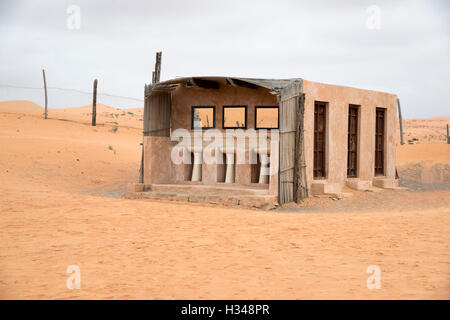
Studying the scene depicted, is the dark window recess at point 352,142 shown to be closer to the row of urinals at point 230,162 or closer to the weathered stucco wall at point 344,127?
the weathered stucco wall at point 344,127

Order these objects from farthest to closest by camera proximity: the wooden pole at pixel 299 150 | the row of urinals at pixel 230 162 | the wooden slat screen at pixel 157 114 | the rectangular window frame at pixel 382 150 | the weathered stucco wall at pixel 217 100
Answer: the rectangular window frame at pixel 382 150, the wooden slat screen at pixel 157 114, the weathered stucco wall at pixel 217 100, the row of urinals at pixel 230 162, the wooden pole at pixel 299 150

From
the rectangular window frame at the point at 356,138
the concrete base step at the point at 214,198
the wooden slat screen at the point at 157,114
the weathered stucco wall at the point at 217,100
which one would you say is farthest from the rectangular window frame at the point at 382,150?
the wooden slat screen at the point at 157,114

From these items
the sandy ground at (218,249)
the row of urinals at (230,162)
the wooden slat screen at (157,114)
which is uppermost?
the wooden slat screen at (157,114)

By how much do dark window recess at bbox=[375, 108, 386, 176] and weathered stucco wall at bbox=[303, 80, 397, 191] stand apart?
17 centimetres

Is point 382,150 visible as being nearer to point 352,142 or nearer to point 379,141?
point 379,141

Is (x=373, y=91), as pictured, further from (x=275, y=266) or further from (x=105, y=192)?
(x=275, y=266)

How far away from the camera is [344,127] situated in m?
16.1

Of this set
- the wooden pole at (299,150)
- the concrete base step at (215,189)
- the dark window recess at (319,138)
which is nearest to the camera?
the concrete base step at (215,189)

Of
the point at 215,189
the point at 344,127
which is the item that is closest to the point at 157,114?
the point at 215,189

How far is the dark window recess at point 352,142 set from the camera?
16.7 m

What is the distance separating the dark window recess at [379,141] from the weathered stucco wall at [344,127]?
0.17m

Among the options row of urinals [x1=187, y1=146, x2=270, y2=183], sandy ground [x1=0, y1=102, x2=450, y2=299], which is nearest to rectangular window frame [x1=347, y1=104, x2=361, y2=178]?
sandy ground [x1=0, y1=102, x2=450, y2=299]

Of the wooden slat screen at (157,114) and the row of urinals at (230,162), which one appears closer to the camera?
the row of urinals at (230,162)

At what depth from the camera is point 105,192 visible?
56.9ft
